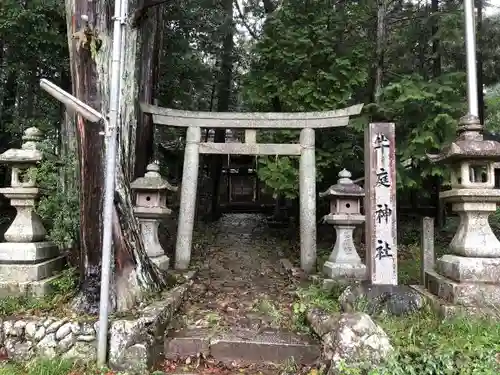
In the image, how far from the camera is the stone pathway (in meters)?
4.71

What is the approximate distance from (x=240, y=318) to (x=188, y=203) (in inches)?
138

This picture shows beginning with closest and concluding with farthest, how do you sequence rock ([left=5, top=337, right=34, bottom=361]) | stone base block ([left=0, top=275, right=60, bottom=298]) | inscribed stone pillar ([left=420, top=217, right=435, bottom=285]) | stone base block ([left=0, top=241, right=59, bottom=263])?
rock ([left=5, top=337, right=34, bottom=361])
stone base block ([left=0, top=275, right=60, bottom=298])
stone base block ([left=0, top=241, right=59, bottom=263])
inscribed stone pillar ([left=420, top=217, right=435, bottom=285])

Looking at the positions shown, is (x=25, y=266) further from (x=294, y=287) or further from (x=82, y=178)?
(x=294, y=287)

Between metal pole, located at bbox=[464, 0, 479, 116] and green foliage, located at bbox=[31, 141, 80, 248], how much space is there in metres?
5.58

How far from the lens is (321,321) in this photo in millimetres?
4801

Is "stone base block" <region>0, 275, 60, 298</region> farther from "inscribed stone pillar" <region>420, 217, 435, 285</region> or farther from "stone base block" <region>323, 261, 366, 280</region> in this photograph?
"inscribed stone pillar" <region>420, 217, 435, 285</region>

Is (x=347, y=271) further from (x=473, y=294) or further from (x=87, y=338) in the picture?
(x=87, y=338)

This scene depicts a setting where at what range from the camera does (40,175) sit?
5656 millimetres

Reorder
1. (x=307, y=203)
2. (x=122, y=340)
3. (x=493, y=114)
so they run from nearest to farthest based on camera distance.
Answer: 1. (x=122, y=340)
2. (x=307, y=203)
3. (x=493, y=114)

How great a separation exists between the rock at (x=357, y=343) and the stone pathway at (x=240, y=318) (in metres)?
0.82

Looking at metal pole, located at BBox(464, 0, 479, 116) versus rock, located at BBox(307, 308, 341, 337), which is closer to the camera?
rock, located at BBox(307, 308, 341, 337)

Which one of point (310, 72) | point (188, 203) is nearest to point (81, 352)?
point (188, 203)

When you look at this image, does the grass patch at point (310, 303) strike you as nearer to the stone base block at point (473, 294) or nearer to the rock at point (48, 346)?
the stone base block at point (473, 294)

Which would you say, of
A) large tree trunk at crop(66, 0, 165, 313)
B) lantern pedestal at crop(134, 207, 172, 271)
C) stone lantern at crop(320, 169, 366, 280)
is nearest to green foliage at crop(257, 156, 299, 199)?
stone lantern at crop(320, 169, 366, 280)
